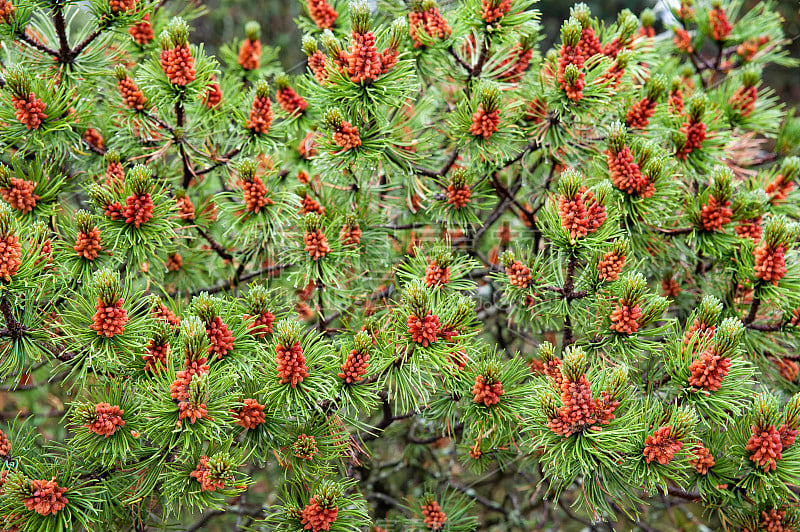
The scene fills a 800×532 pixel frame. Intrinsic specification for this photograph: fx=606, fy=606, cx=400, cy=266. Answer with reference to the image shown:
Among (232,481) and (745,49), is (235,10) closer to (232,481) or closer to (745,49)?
(745,49)

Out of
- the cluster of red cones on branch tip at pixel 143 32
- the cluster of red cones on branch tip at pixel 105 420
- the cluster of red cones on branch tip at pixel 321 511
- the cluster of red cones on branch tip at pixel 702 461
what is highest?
the cluster of red cones on branch tip at pixel 143 32

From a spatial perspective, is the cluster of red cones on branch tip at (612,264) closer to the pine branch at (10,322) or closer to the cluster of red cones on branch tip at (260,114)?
the cluster of red cones on branch tip at (260,114)

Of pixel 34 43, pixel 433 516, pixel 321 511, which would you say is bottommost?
pixel 433 516

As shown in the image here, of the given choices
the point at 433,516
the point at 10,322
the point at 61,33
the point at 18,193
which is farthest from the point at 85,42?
the point at 433,516

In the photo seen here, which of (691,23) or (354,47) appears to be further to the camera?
(691,23)

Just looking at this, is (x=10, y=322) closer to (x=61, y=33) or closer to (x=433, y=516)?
(x=61, y=33)

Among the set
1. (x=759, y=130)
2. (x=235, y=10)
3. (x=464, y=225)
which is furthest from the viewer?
(x=235, y=10)

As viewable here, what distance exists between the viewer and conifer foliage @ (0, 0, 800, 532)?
0.75m

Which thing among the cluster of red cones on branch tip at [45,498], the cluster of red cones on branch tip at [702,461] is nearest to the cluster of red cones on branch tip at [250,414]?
the cluster of red cones on branch tip at [45,498]

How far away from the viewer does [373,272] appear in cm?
101

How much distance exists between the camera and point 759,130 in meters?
1.14

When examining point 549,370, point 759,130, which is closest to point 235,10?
point 759,130

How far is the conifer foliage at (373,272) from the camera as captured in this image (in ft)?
2.46

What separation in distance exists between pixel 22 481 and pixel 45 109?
0.50 meters
